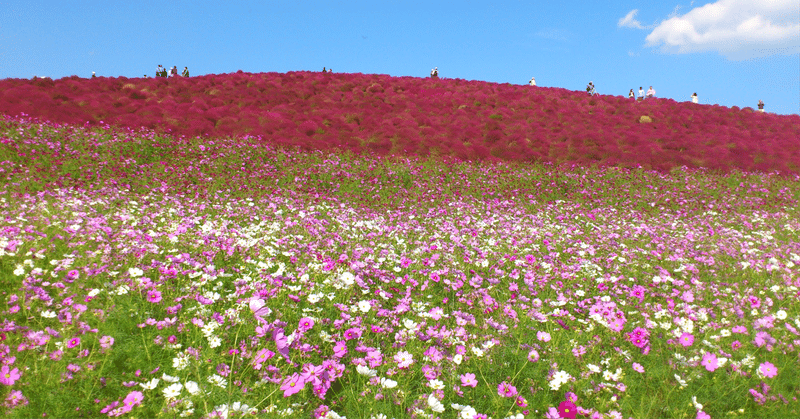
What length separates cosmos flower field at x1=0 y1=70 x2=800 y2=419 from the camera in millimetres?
2605

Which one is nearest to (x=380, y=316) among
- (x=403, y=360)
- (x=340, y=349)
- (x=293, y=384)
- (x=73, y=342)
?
(x=340, y=349)

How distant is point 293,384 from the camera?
8.13 ft

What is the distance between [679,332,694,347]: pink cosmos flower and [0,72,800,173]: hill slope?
1195 centimetres

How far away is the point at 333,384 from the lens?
2.98 m

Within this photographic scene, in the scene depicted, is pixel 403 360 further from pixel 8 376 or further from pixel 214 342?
pixel 8 376

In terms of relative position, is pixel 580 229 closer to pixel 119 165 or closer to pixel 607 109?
pixel 119 165

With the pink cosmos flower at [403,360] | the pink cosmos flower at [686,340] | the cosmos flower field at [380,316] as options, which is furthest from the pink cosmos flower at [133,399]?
the pink cosmos flower at [686,340]

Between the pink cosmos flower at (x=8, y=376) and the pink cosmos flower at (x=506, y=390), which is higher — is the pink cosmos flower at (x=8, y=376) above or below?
above

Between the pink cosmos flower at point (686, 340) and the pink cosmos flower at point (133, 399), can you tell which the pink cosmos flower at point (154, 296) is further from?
the pink cosmos flower at point (686, 340)

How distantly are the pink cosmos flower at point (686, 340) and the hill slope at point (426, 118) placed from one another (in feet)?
39.2

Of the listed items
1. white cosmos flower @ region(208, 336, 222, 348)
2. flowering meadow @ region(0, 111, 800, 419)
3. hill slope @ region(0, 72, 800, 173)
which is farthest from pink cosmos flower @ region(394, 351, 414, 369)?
hill slope @ region(0, 72, 800, 173)

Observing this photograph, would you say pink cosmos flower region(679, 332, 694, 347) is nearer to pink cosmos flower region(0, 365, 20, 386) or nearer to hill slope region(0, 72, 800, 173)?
pink cosmos flower region(0, 365, 20, 386)

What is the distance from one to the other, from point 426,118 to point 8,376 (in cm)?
1642

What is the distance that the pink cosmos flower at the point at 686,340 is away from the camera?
3.11m
